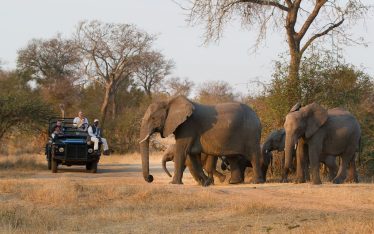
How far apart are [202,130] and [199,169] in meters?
1.20

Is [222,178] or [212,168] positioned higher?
Answer: [212,168]

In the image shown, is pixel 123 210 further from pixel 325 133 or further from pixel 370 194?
pixel 325 133

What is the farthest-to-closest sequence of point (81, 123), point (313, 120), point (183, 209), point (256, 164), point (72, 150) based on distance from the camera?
point (81, 123) < point (72, 150) < point (256, 164) < point (313, 120) < point (183, 209)

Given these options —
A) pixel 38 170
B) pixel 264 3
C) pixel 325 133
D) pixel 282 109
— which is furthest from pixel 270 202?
pixel 38 170

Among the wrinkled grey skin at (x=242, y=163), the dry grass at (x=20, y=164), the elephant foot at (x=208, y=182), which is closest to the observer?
the elephant foot at (x=208, y=182)

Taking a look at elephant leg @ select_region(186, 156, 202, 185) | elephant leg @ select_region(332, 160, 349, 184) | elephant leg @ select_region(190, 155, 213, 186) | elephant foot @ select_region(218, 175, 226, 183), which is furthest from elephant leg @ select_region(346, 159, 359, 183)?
elephant leg @ select_region(186, 156, 202, 185)

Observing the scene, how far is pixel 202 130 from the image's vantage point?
59.8 feet

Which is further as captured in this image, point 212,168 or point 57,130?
point 57,130

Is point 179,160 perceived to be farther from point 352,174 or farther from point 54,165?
point 54,165

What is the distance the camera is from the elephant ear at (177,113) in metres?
17.8

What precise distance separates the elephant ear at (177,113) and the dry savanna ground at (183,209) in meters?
2.49

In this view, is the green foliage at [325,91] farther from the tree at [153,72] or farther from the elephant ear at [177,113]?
the tree at [153,72]

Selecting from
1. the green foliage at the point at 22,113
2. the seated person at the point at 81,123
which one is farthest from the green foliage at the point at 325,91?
the green foliage at the point at 22,113

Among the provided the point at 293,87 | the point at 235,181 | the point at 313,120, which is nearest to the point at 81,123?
the point at 293,87
